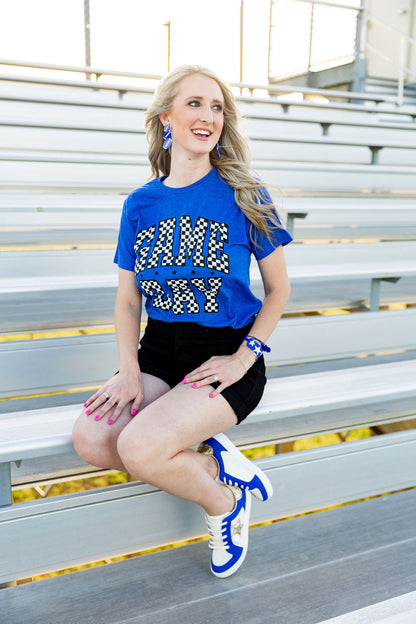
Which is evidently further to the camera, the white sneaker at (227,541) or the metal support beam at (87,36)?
the metal support beam at (87,36)

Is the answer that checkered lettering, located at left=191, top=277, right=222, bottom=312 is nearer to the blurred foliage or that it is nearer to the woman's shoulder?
the woman's shoulder

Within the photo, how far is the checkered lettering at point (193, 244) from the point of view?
1063 millimetres

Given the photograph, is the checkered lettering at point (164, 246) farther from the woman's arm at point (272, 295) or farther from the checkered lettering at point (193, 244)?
the woman's arm at point (272, 295)

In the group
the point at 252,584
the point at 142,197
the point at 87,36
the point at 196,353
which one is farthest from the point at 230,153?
the point at 87,36

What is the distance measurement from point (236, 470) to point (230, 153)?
0.64 meters

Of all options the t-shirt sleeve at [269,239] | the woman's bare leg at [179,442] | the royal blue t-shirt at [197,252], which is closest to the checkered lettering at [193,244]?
the royal blue t-shirt at [197,252]

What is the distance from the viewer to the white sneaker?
1023 mm

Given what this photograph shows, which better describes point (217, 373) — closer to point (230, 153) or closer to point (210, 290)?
point (210, 290)

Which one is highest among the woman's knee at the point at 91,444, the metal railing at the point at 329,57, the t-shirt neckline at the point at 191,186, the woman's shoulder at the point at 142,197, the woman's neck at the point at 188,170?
the metal railing at the point at 329,57

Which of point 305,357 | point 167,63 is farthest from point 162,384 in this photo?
point 167,63

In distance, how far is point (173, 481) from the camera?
3.16 ft

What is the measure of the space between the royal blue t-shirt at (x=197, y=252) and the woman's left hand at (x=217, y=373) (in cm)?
8

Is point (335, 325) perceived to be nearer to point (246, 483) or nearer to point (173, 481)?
point (246, 483)

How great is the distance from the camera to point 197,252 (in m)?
1.06
